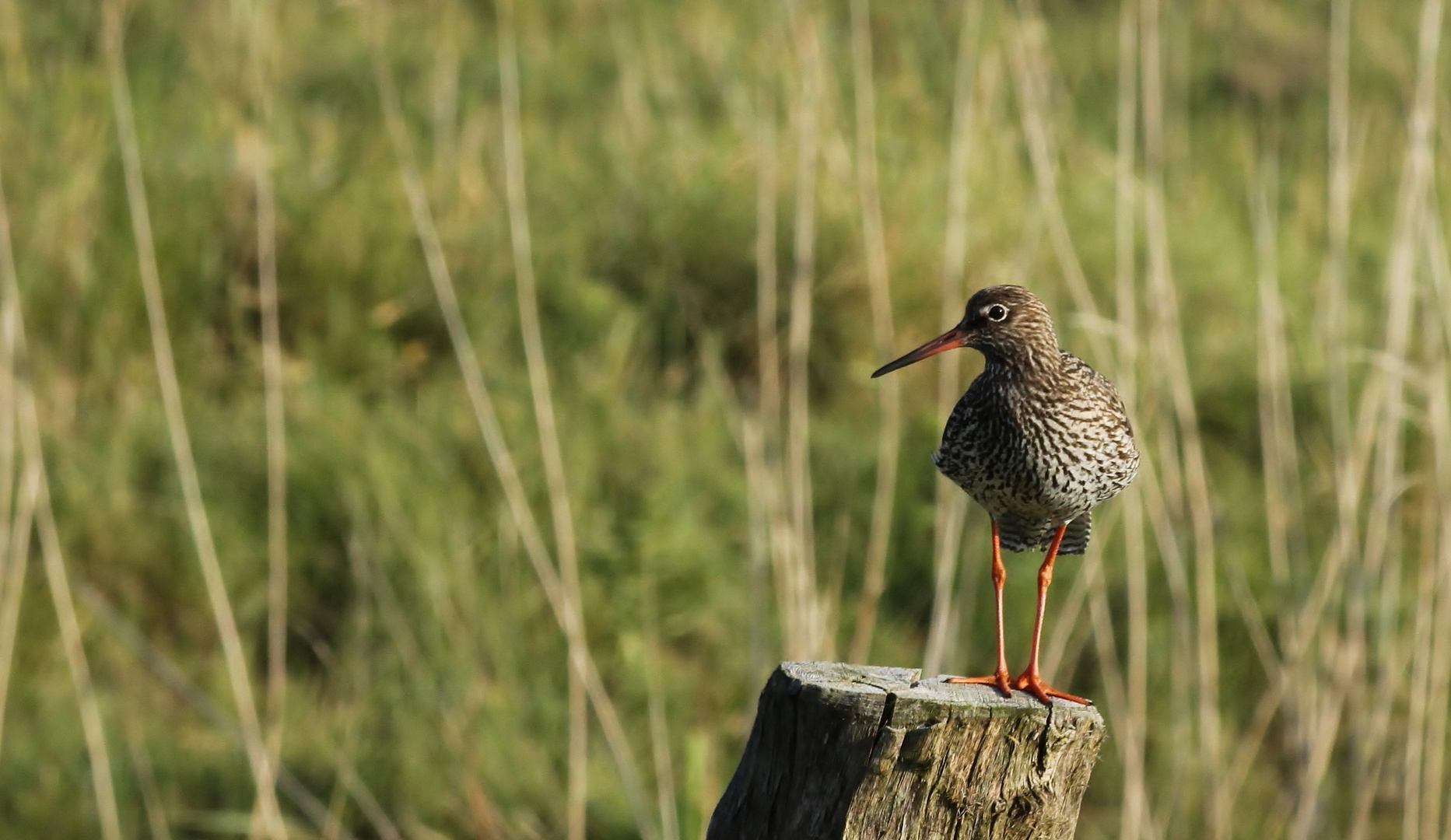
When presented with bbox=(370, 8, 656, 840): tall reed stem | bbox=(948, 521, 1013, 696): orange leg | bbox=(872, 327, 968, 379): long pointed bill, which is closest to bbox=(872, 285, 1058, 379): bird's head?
bbox=(872, 327, 968, 379): long pointed bill

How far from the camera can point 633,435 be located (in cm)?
621

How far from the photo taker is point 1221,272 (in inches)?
283

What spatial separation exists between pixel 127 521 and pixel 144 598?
0.28 m

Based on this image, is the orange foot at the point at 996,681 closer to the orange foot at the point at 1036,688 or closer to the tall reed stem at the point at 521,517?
the orange foot at the point at 1036,688

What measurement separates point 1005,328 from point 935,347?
0.58 feet

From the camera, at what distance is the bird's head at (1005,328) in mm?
2996

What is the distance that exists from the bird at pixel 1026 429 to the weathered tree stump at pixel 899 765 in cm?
46

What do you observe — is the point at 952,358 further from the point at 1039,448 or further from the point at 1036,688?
the point at 1036,688

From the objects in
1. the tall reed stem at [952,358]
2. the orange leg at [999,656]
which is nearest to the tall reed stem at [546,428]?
the tall reed stem at [952,358]

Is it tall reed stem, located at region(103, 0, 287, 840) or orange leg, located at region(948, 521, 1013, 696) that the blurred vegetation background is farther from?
orange leg, located at region(948, 521, 1013, 696)

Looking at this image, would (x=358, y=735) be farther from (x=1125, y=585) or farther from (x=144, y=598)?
(x=1125, y=585)

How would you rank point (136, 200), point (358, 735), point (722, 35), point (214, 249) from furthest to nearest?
point (722, 35) → point (214, 249) → point (358, 735) → point (136, 200)

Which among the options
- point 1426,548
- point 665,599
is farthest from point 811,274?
point 1426,548

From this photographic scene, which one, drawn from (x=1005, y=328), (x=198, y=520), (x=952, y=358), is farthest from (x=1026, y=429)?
(x=198, y=520)
